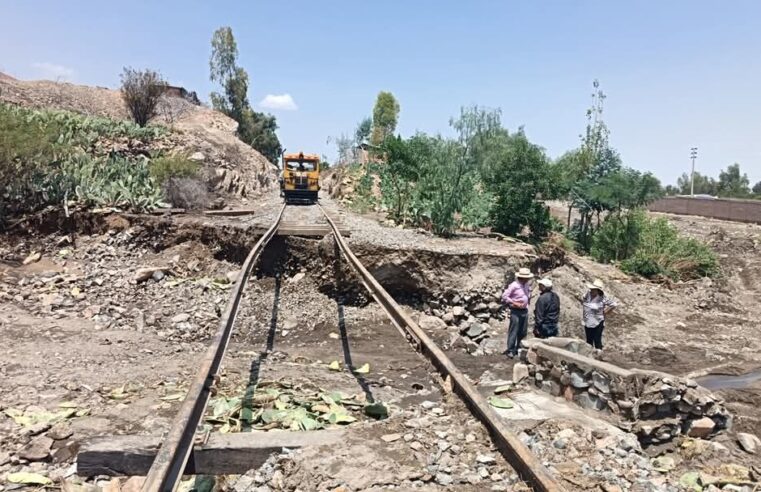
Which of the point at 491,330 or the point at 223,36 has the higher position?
the point at 223,36

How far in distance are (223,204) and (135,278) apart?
787 cm

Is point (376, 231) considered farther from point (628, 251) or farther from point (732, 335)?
point (628, 251)

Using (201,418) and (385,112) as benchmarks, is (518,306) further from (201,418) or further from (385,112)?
(385,112)

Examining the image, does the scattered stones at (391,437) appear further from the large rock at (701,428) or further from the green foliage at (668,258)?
the green foliage at (668,258)

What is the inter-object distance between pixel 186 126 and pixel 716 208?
3509 centimetres

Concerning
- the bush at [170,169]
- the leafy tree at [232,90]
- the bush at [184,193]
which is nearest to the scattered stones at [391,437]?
the bush at [184,193]

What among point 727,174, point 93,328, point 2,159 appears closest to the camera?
point 93,328

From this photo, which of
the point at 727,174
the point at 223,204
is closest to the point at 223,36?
the point at 223,204

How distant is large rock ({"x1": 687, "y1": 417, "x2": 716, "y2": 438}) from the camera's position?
6.43 meters

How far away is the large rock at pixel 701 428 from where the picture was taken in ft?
21.1

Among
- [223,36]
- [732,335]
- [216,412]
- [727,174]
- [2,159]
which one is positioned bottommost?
[732,335]

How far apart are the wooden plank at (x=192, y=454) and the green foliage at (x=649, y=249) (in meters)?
19.5

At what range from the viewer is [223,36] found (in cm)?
5188

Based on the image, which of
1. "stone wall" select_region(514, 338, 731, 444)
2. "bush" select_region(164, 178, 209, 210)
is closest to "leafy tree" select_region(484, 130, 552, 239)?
"bush" select_region(164, 178, 209, 210)
